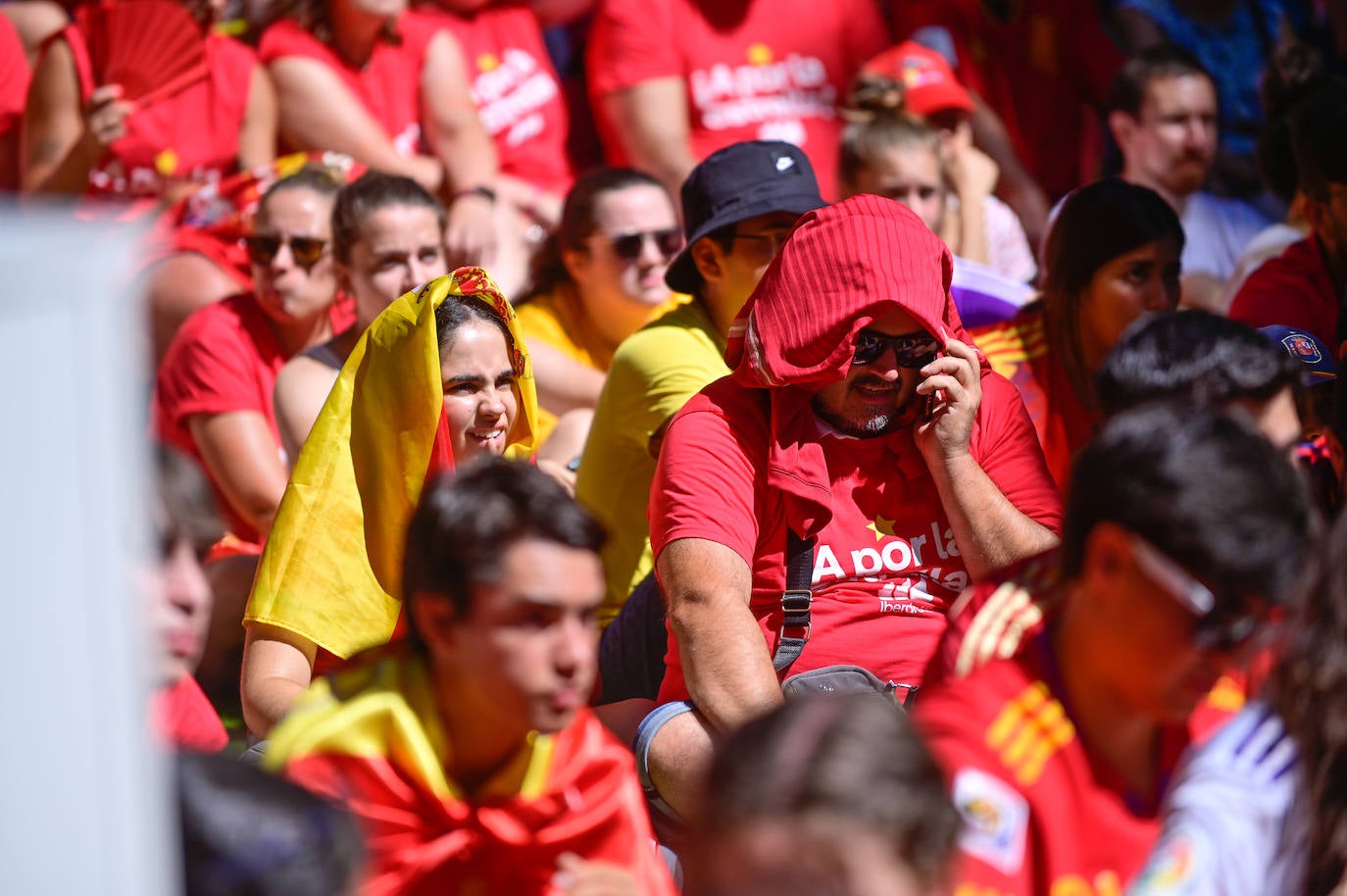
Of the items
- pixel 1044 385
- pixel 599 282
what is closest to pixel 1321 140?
pixel 1044 385

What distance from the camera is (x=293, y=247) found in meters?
4.35

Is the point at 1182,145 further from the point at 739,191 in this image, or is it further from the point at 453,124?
the point at 453,124

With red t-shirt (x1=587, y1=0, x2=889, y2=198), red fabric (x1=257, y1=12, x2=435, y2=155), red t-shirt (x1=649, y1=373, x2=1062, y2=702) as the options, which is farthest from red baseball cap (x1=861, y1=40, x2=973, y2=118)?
red t-shirt (x1=649, y1=373, x2=1062, y2=702)

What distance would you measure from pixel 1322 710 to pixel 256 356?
3074 millimetres

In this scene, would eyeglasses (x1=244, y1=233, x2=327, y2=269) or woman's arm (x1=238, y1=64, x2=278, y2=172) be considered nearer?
eyeglasses (x1=244, y1=233, x2=327, y2=269)

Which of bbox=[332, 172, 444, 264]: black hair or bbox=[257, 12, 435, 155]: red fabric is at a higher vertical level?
bbox=[257, 12, 435, 155]: red fabric

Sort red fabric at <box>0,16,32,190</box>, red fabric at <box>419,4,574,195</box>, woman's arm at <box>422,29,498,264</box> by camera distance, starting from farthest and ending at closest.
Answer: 1. red fabric at <box>419,4,574,195</box>
2. woman's arm at <box>422,29,498,264</box>
3. red fabric at <box>0,16,32,190</box>

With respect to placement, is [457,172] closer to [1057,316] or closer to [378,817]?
[1057,316]

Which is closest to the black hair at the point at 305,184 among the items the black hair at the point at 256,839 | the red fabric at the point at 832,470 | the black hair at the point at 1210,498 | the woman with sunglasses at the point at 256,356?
the woman with sunglasses at the point at 256,356

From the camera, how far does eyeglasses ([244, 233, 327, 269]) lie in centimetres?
434

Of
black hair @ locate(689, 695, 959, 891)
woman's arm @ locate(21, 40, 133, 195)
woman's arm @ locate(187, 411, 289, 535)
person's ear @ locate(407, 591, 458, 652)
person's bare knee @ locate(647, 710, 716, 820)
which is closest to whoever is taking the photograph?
black hair @ locate(689, 695, 959, 891)

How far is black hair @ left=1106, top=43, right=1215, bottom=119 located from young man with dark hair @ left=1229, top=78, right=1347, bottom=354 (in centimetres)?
77

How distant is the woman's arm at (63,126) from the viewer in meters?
4.73

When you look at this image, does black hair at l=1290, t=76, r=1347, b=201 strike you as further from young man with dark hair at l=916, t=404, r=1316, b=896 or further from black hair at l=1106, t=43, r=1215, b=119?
young man with dark hair at l=916, t=404, r=1316, b=896
